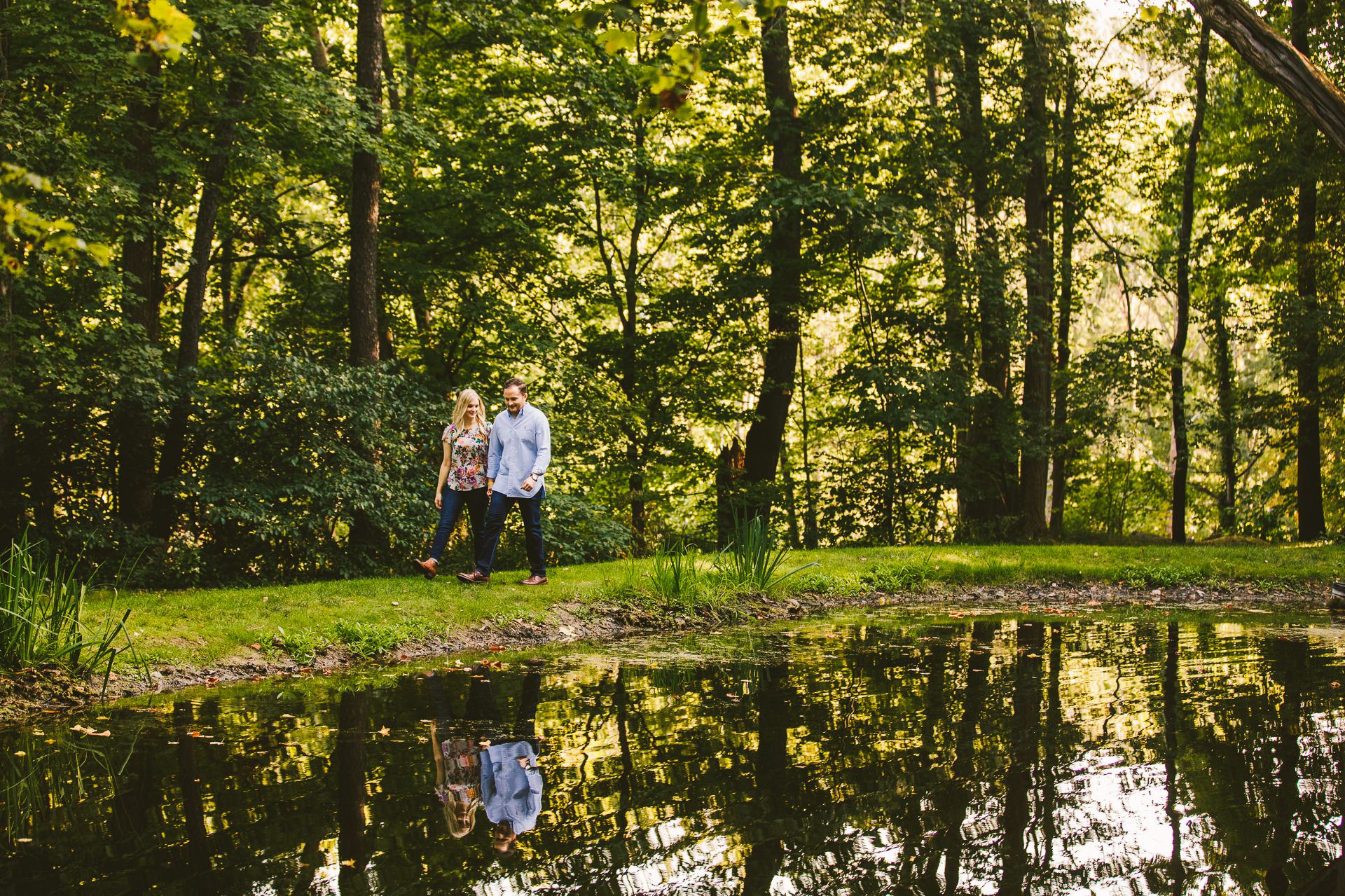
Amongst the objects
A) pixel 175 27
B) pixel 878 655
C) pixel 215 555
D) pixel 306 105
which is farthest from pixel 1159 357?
pixel 175 27

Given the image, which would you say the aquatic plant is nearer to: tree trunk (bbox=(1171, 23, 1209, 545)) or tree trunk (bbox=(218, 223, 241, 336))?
tree trunk (bbox=(218, 223, 241, 336))

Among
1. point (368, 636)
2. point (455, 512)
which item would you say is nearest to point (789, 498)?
point (455, 512)

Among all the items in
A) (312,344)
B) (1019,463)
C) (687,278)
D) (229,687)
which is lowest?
(229,687)

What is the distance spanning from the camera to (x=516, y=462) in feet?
32.9

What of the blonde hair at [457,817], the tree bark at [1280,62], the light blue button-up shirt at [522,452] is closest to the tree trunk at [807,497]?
the light blue button-up shirt at [522,452]

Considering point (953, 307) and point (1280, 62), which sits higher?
point (953, 307)

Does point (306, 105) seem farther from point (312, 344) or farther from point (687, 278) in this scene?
point (687, 278)

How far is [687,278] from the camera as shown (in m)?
21.1

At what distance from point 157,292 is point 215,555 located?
4970 mm

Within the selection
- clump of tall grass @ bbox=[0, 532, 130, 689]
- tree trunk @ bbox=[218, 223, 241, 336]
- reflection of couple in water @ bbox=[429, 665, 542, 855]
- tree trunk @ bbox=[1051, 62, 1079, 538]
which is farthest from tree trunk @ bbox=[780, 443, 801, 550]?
clump of tall grass @ bbox=[0, 532, 130, 689]

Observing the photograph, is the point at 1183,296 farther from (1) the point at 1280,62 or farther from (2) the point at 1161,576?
(1) the point at 1280,62

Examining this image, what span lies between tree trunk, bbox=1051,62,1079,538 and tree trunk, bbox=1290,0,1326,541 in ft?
13.1

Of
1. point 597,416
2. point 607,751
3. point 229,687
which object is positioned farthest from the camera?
point 597,416

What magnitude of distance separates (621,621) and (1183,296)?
1533 centimetres
